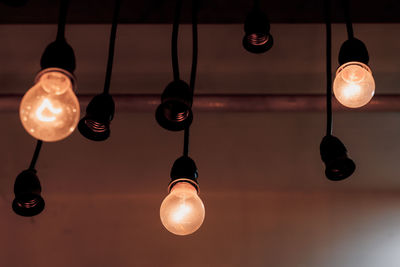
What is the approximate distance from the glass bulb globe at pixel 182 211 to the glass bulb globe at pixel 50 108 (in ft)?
1.01

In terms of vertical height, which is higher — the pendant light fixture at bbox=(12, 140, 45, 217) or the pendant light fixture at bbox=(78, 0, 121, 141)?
the pendant light fixture at bbox=(78, 0, 121, 141)

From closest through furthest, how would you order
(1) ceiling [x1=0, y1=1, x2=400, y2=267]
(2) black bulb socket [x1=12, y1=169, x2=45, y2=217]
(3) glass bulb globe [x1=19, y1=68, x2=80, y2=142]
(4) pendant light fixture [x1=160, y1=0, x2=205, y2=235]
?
(3) glass bulb globe [x1=19, y1=68, x2=80, y2=142], (4) pendant light fixture [x1=160, y1=0, x2=205, y2=235], (2) black bulb socket [x1=12, y1=169, x2=45, y2=217], (1) ceiling [x1=0, y1=1, x2=400, y2=267]

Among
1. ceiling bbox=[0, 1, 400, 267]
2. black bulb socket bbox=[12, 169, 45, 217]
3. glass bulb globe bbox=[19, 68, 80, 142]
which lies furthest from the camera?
ceiling bbox=[0, 1, 400, 267]

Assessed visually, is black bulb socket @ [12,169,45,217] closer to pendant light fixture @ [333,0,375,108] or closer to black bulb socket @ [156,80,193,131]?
black bulb socket @ [156,80,193,131]

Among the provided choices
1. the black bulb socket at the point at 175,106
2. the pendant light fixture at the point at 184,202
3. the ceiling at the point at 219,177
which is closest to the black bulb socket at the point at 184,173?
the pendant light fixture at the point at 184,202

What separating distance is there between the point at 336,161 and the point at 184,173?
357 millimetres

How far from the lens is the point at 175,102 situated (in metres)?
0.85

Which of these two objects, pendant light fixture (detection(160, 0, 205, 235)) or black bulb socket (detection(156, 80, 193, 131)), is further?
pendant light fixture (detection(160, 0, 205, 235))

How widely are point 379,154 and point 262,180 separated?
599 millimetres

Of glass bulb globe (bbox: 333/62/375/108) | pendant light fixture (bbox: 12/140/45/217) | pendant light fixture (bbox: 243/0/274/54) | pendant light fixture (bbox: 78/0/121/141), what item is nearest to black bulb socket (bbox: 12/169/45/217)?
pendant light fixture (bbox: 12/140/45/217)

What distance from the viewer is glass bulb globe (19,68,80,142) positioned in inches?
30.6

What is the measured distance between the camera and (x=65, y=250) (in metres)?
2.34
